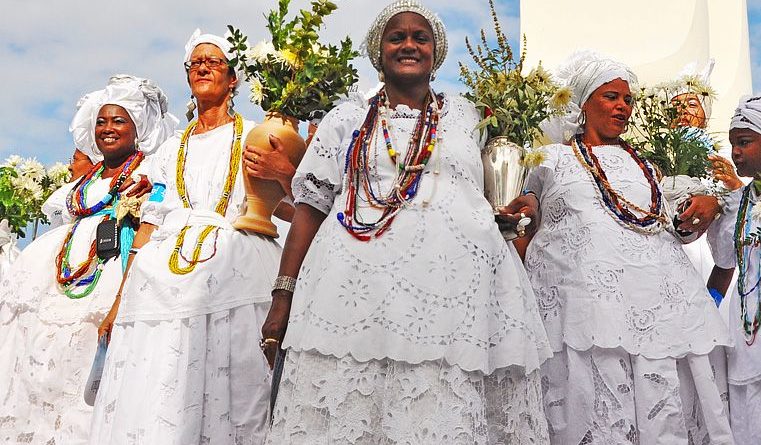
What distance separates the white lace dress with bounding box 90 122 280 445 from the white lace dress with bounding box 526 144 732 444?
1415 mm

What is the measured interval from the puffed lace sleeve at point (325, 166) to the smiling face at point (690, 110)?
223cm

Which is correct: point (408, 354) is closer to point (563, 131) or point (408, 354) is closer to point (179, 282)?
point (179, 282)

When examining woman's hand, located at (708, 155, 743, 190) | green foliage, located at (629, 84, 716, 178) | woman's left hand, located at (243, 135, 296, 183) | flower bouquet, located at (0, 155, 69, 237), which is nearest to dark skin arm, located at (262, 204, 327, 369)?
woman's left hand, located at (243, 135, 296, 183)

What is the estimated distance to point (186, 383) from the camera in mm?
4516

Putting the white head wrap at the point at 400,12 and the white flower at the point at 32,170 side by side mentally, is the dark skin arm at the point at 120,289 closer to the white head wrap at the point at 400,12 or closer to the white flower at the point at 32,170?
the white head wrap at the point at 400,12

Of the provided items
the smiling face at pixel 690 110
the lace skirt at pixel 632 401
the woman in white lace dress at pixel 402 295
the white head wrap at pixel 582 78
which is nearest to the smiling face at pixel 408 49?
the woman in white lace dress at pixel 402 295

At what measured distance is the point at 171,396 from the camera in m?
4.47

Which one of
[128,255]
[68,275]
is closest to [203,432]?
[128,255]

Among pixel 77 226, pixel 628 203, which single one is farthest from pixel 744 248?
pixel 77 226

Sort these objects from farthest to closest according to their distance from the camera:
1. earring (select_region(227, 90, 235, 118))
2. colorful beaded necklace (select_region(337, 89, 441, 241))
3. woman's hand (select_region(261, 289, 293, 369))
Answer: earring (select_region(227, 90, 235, 118))
woman's hand (select_region(261, 289, 293, 369))
colorful beaded necklace (select_region(337, 89, 441, 241))

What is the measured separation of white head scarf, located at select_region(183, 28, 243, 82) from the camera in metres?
5.29

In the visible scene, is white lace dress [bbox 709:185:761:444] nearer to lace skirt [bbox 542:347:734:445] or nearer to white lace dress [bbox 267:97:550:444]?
lace skirt [bbox 542:347:734:445]

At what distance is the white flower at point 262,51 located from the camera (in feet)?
15.3

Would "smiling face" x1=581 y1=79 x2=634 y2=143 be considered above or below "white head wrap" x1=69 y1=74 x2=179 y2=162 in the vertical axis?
below
